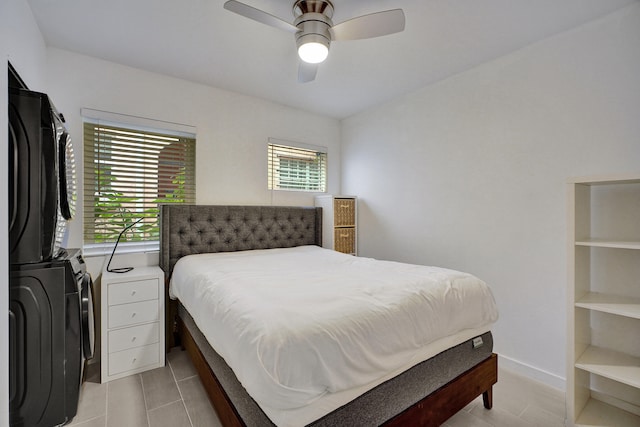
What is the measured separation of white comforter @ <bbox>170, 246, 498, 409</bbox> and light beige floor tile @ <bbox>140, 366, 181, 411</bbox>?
0.59 metres

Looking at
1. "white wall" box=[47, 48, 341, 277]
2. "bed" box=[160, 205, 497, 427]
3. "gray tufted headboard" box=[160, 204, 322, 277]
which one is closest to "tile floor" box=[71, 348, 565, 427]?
"bed" box=[160, 205, 497, 427]

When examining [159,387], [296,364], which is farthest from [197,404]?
[296,364]

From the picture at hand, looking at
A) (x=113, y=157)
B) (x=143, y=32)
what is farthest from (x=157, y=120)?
(x=143, y=32)

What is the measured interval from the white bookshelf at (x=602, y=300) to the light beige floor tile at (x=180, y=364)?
2.40 meters

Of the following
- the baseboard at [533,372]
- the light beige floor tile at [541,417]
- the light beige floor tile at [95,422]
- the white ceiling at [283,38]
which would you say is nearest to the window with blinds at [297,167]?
the white ceiling at [283,38]

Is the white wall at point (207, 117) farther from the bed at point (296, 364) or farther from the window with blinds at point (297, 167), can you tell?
the bed at point (296, 364)

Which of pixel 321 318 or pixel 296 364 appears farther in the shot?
pixel 321 318

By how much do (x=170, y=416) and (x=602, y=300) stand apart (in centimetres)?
255

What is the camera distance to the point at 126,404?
1.78 m

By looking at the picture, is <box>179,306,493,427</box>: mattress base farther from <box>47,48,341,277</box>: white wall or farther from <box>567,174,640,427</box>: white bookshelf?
<box>47,48,341,277</box>: white wall

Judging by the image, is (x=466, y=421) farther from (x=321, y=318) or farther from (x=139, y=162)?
(x=139, y=162)

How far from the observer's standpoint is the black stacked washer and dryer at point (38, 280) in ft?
4.55

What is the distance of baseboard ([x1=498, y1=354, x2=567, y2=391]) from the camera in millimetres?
1995

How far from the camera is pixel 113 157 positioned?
241 cm
